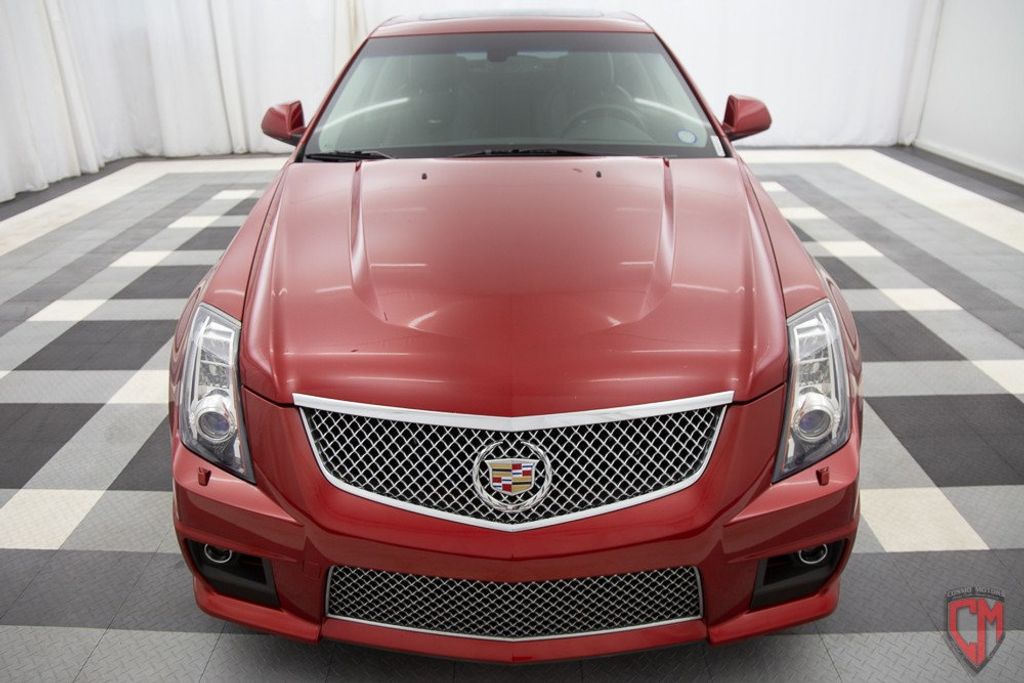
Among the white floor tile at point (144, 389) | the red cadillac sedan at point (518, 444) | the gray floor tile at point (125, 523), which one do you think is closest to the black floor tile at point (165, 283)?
the white floor tile at point (144, 389)

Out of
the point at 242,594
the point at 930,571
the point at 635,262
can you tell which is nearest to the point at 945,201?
the point at 930,571

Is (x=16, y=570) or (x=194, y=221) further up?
(x=16, y=570)

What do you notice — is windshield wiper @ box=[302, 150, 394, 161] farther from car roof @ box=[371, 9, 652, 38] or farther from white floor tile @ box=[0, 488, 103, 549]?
white floor tile @ box=[0, 488, 103, 549]

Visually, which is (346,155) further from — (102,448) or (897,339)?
(897,339)

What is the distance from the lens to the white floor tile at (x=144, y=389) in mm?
2666

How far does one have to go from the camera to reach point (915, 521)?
2027 millimetres

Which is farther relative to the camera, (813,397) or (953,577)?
(953,577)

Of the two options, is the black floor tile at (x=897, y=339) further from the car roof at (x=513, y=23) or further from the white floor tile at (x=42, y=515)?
the white floor tile at (x=42, y=515)

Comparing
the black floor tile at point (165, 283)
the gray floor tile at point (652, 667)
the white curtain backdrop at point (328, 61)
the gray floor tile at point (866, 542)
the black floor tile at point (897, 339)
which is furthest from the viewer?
the white curtain backdrop at point (328, 61)

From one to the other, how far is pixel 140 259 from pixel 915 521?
365 cm

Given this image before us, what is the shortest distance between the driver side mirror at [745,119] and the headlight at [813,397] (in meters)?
1.27

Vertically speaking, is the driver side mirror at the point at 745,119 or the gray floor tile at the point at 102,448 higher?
the driver side mirror at the point at 745,119

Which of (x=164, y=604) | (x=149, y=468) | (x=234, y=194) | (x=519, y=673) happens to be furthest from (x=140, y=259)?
(x=519, y=673)

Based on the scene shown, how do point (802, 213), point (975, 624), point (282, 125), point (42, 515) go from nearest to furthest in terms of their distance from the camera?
point (975, 624)
point (42, 515)
point (282, 125)
point (802, 213)
